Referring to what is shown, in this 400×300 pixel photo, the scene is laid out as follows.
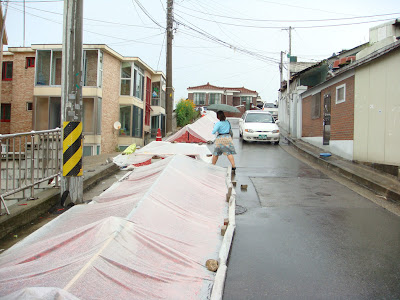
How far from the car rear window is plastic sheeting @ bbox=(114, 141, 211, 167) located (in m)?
8.50

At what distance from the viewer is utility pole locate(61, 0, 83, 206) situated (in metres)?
6.50

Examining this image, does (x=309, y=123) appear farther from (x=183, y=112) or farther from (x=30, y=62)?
(x=183, y=112)

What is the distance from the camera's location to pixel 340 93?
13.4 metres

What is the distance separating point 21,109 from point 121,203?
20.5 meters

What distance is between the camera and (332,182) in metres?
9.50

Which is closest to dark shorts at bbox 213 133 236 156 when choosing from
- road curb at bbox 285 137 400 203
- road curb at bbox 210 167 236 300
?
road curb at bbox 285 137 400 203

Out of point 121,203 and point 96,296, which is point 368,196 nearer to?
point 121,203

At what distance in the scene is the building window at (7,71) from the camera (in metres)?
23.8

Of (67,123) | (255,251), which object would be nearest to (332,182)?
(255,251)

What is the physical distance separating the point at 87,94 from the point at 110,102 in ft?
7.26

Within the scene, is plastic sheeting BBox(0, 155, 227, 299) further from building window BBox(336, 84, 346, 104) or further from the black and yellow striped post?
building window BBox(336, 84, 346, 104)

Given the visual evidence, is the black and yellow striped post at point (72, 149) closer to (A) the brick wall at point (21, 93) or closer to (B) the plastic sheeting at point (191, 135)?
(B) the plastic sheeting at point (191, 135)

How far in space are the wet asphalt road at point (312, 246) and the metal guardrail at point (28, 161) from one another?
3.53m

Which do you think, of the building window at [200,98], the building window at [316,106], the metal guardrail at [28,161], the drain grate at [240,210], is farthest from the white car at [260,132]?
the building window at [200,98]
